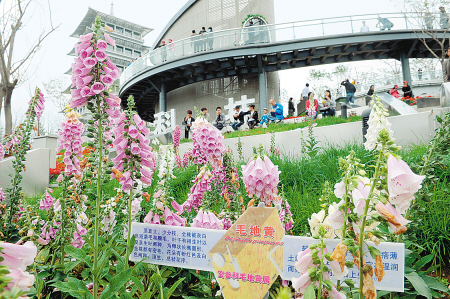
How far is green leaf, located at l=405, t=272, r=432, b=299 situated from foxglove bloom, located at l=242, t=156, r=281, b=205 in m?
0.83

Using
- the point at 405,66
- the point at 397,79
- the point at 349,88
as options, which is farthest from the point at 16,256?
the point at 397,79

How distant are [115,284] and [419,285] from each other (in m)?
1.54

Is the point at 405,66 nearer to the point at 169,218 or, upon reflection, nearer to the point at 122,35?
the point at 169,218

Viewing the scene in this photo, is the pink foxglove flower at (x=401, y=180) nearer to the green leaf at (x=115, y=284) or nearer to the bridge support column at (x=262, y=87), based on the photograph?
the green leaf at (x=115, y=284)

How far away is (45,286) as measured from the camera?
5.87ft

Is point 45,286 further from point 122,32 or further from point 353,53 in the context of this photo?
point 122,32

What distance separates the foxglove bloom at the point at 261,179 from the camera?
1556 millimetres

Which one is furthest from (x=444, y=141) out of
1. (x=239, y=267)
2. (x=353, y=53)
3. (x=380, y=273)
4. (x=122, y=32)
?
(x=122, y=32)

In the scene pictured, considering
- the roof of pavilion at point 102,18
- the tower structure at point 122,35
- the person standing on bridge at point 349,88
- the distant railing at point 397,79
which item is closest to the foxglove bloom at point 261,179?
the person standing on bridge at point 349,88

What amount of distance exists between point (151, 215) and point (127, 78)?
2562 centimetres

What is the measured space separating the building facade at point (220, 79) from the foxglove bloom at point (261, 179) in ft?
69.6

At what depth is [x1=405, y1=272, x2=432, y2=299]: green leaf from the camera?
1399 mm

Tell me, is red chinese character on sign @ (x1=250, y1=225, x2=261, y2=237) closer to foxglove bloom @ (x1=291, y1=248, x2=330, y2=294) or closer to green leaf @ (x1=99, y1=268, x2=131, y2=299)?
foxglove bloom @ (x1=291, y1=248, x2=330, y2=294)

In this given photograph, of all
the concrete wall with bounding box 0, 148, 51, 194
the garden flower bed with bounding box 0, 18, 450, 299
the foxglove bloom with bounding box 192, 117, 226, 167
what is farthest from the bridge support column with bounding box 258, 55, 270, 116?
the foxglove bloom with bounding box 192, 117, 226, 167
